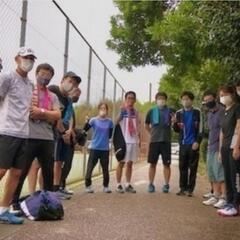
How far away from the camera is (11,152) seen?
22.8 ft

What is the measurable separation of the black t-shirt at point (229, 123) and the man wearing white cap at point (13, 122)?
295cm

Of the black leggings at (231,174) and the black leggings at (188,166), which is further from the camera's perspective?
the black leggings at (188,166)

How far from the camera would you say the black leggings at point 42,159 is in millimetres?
7609

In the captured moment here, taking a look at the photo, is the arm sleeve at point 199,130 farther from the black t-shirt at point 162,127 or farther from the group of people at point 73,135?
the black t-shirt at point 162,127

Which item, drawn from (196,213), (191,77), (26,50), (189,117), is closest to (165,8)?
(191,77)

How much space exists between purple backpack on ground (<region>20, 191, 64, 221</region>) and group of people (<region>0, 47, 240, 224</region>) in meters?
0.17

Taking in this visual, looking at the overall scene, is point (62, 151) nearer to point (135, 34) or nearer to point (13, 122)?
point (13, 122)

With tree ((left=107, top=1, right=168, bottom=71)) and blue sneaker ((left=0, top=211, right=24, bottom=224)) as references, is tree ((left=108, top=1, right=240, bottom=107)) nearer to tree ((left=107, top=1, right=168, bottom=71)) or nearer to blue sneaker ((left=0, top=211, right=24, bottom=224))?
tree ((left=107, top=1, right=168, bottom=71))

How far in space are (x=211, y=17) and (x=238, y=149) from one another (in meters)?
3.16

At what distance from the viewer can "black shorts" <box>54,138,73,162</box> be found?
9.90m

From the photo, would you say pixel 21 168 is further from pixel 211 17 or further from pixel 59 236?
pixel 211 17

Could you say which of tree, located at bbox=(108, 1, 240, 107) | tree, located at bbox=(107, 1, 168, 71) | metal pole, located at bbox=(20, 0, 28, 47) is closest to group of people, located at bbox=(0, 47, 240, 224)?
metal pole, located at bbox=(20, 0, 28, 47)

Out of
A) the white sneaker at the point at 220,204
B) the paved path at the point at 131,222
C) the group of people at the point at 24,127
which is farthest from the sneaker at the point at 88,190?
the white sneaker at the point at 220,204

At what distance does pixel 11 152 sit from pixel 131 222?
5.92ft
